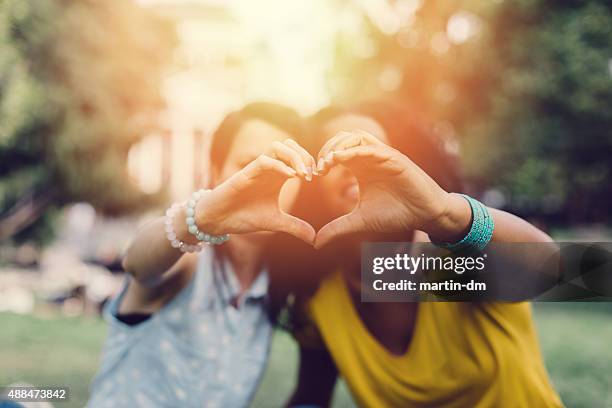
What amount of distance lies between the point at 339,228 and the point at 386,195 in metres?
0.05

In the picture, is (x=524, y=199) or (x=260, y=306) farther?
(x=524, y=199)

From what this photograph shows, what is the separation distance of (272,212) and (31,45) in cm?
86

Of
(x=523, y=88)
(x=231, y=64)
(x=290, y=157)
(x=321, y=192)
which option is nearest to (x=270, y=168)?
(x=290, y=157)

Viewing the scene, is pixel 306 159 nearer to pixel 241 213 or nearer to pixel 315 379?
pixel 241 213

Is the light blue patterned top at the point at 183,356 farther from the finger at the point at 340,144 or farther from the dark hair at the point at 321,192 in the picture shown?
the finger at the point at 340,144

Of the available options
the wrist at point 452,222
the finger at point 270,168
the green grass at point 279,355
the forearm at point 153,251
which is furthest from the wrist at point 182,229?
the green grass at point 279,355

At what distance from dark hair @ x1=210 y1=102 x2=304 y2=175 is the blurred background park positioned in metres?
0.09

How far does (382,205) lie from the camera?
528 mm

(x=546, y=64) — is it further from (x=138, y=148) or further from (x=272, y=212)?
(x=272, y=212)

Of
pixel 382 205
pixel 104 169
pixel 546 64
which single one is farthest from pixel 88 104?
pixel 382 205

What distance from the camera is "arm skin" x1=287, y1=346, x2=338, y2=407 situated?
2.75ft

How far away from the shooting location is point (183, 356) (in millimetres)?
718

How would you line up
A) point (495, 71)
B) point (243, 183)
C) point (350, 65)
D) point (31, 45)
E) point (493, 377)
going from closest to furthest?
1. point (243, 183)
2. point (493, 377)
3. point (31, 45)
4. point (350, 65)
5. point (495, 71)
